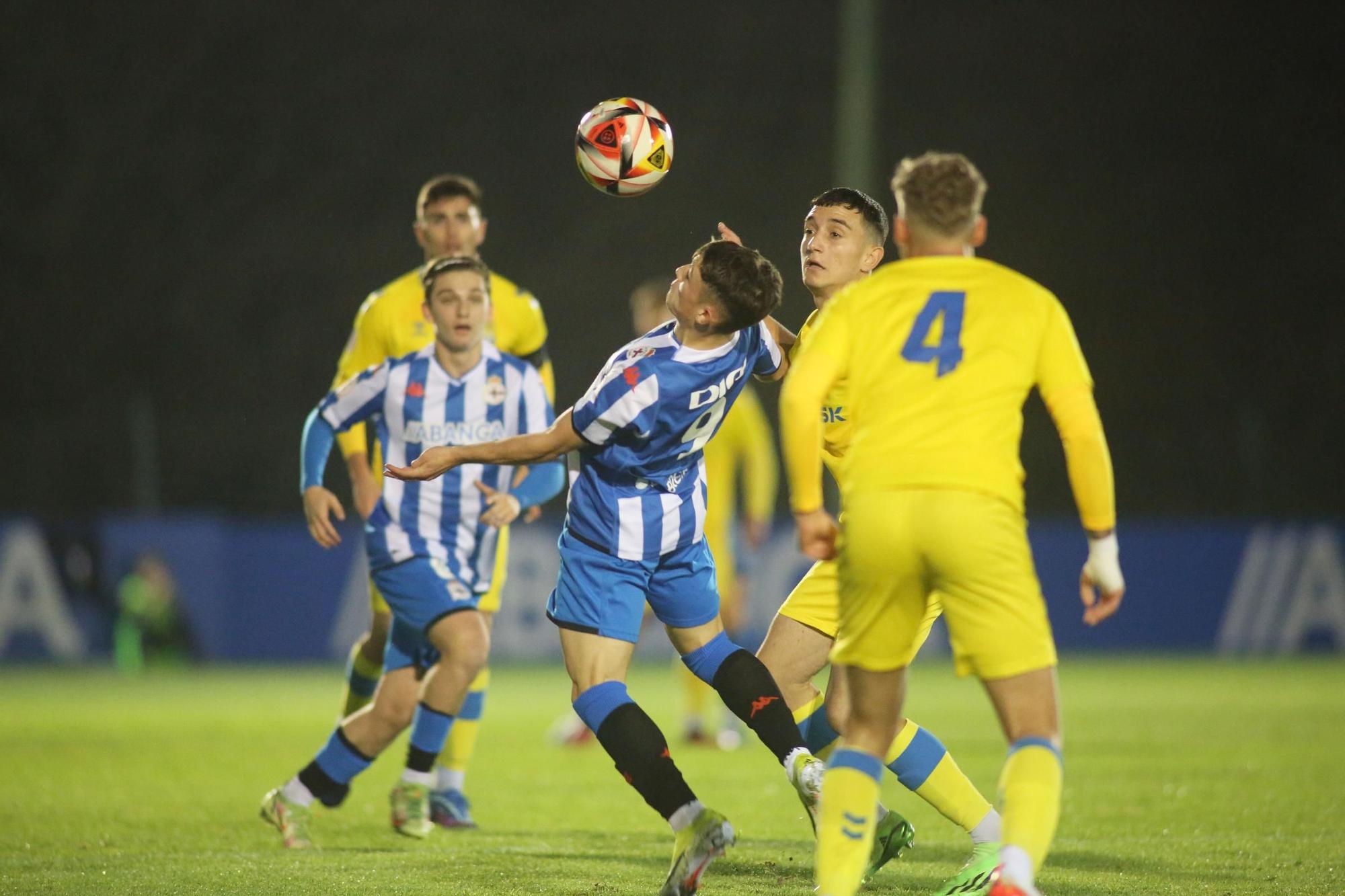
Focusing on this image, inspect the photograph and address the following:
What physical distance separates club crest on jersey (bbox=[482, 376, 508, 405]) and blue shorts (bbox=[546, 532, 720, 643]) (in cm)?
149

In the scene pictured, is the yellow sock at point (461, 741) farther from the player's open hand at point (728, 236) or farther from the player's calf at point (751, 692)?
the player's open hand at point (728, 236)

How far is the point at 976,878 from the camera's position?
5172mm

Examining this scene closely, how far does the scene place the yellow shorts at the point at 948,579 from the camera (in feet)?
13.7

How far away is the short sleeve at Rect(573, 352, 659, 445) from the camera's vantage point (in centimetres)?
507

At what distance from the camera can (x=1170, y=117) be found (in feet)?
97.8

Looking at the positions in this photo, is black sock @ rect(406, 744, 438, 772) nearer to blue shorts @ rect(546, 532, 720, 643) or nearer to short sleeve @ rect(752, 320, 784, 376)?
blue shorts @ rect(546, 532, 720, 643)

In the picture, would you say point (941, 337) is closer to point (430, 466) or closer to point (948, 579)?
point (948, 579)

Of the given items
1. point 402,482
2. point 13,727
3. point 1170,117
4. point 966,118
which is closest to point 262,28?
point 966,118

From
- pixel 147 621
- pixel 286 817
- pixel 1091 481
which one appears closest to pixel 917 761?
pixel 1091 481

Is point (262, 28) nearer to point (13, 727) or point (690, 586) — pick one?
point (13, 727)

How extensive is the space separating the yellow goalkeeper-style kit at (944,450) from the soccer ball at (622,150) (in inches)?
78.0

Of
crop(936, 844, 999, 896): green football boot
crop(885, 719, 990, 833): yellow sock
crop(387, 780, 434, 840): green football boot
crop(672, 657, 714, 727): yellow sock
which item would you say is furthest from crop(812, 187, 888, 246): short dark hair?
crop(672, 657, 714, 727): yellow sock

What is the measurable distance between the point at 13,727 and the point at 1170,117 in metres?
24.1

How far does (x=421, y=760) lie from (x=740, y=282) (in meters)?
2.70
